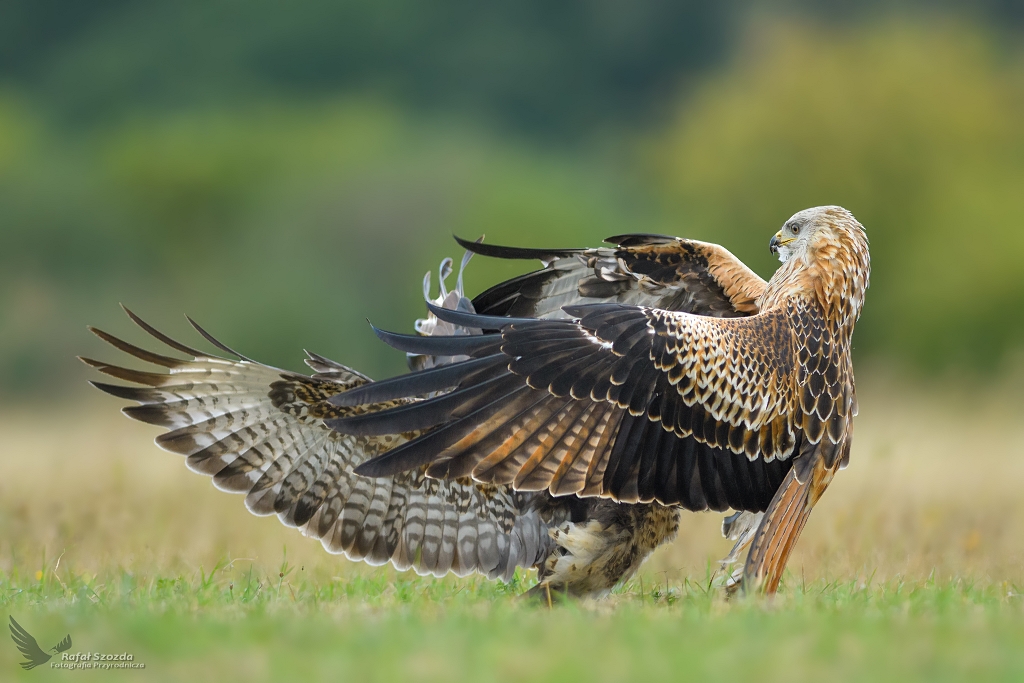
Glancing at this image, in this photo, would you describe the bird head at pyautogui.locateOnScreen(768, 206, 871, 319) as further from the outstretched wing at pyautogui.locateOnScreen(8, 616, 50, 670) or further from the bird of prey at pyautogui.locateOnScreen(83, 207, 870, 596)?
the outstretched wing at pyautogui.locateOnScreen(8, 616, 50, 670)

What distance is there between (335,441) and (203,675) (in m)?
2.25

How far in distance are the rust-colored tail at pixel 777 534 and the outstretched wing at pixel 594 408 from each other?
20 cm

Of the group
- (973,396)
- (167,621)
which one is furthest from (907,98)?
(167,621)

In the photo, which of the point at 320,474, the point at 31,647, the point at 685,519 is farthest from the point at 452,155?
the point at 31,647

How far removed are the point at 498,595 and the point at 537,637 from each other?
1.83 meters

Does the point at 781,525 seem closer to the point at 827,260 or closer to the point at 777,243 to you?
the point at 827,260

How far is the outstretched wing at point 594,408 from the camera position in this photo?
4398mm

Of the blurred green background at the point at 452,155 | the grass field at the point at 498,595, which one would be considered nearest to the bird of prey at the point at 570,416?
the grass field at the point at 498,595

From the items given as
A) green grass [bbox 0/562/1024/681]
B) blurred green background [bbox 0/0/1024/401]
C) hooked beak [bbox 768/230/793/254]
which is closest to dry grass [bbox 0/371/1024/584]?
green grass [bbox 0/562/1024/681]

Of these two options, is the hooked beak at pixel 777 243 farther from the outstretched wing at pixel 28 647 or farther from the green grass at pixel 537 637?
the outstretched wing at pixel 28 647

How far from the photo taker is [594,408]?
14.7ft

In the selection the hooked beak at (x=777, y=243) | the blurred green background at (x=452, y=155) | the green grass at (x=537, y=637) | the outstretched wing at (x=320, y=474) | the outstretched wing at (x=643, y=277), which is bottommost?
the green grass at (x=537, y=637)

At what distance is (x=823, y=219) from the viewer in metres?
5.34

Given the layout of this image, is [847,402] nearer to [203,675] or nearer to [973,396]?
[203,675]
